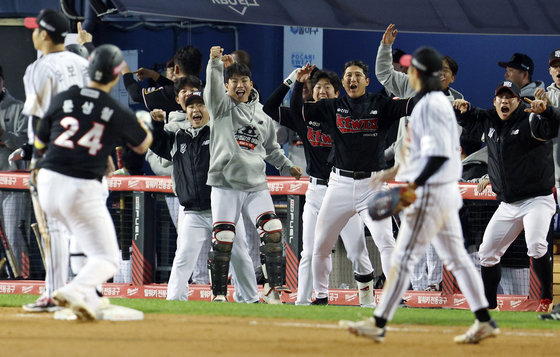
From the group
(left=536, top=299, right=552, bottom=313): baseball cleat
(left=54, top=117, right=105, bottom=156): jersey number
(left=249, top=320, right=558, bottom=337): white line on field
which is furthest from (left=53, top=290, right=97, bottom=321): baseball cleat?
(left=536, top=299, right=552, bottom=313): baseball cleat

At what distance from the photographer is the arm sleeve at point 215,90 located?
10.1m

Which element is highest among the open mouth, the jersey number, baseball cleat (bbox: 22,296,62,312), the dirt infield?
the open mouth

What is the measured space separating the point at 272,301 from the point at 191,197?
49.8 inches

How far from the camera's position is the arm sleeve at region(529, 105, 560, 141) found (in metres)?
9.41

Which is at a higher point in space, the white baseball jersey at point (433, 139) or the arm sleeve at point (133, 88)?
the arm sleeve at point (133, 88)

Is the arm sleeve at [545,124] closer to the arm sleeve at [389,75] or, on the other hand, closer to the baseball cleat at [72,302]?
the arm sleeve at [389,75]

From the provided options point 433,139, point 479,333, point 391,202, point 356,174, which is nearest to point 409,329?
point 479,333

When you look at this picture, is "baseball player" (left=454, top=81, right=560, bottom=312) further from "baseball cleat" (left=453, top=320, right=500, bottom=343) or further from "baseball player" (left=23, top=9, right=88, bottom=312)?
"baseball player" (left=23, top=9, right=88, bottom=312)

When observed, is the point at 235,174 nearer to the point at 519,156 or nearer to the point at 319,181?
the point at 319,181

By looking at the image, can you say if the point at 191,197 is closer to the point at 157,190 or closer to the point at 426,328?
the point at 157,190

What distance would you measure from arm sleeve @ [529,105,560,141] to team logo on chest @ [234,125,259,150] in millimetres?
2607

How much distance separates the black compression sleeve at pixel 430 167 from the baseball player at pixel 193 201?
3.93m

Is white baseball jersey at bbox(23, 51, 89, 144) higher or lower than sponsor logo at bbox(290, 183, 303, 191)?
higher

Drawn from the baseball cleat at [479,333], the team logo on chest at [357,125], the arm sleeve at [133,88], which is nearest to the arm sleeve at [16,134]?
the arm sleeve at [133,88]
